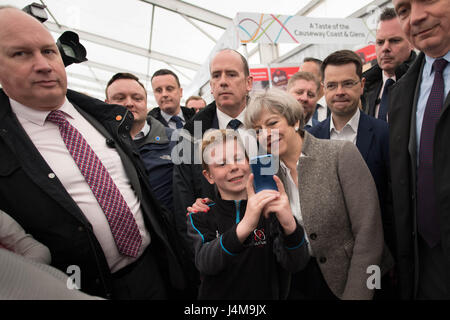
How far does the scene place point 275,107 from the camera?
1.21 metres

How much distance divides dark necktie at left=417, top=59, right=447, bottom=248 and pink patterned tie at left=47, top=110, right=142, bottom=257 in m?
1.28

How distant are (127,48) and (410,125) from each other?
973 centimetres

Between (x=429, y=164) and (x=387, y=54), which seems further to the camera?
(x=387, y=54)

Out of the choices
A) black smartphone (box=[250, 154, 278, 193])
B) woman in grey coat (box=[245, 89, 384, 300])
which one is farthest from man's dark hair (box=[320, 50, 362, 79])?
black smartphone (box=[250, 154, 278, 193])

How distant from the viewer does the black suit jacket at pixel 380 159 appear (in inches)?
55.4

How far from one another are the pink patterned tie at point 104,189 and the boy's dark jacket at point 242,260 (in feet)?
0.95

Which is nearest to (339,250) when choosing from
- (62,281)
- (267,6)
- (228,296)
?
(228,296)

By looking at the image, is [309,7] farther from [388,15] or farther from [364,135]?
[364,135]

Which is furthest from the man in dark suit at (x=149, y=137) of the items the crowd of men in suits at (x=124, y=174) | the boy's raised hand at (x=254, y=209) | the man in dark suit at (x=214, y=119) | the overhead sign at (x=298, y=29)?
the overhead sign at (x=298, y=29)

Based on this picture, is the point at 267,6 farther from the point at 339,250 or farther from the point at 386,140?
the point at 339,250

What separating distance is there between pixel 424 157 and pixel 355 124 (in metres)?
0.64

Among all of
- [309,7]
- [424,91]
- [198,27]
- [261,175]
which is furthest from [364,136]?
[198,27]

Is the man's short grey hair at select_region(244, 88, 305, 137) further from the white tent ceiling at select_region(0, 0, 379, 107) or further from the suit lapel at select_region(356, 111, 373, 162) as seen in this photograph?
the white tent ceiling at select_region(0, 0, 379, 107)

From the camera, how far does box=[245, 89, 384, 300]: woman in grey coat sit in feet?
3.56
